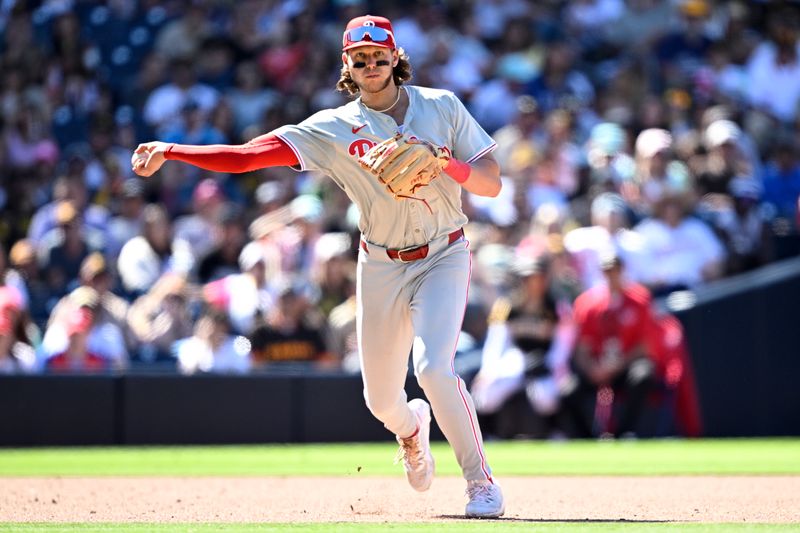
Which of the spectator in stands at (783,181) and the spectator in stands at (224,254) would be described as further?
the spectator in stands at (783,181)

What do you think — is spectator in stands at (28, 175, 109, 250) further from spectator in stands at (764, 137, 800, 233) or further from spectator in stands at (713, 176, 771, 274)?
spectator in stands at (764, 137, 800, 233)

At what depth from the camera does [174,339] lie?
1102 centimetres

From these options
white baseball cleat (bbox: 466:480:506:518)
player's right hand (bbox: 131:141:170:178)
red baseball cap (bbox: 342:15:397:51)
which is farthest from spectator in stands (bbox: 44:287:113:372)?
white baseball cleat (bbox: 466:480:506:518)

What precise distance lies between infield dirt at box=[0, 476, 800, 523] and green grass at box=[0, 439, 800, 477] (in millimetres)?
549

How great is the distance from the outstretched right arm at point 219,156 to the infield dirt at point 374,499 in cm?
149

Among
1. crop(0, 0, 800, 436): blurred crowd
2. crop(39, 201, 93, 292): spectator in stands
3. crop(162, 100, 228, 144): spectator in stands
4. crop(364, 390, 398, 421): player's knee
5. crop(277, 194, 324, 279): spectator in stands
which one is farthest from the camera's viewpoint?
crop(162, 100, 228, 144): spectator in stands

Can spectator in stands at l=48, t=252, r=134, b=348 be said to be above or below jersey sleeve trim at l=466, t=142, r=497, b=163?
below

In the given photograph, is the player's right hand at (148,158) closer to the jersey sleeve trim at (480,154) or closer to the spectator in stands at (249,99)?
the jersey sleeve trim at (480,154)

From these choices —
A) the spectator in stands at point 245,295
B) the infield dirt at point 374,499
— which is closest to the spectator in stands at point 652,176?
the spectator in stands at point 245,295

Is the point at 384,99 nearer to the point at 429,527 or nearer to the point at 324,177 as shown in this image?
the point at 429,527

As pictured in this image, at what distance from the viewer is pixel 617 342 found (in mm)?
10688

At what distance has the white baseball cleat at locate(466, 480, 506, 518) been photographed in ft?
18.5

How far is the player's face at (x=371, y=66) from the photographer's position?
5.77 meters

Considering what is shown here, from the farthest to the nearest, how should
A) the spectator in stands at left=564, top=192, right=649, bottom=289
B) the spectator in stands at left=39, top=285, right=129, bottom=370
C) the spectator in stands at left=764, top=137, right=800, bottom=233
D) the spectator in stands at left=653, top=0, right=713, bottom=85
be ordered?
the spectator in stands at left=653, top=0, right=713, bottom=85, the spectator in stands at left=764, top=137, right=800, bottom=233, the spectator in stands at left=564, top=192, right=649, bottom=289, the spectator in stands at left=39, top=285, right=129, bottom=370
